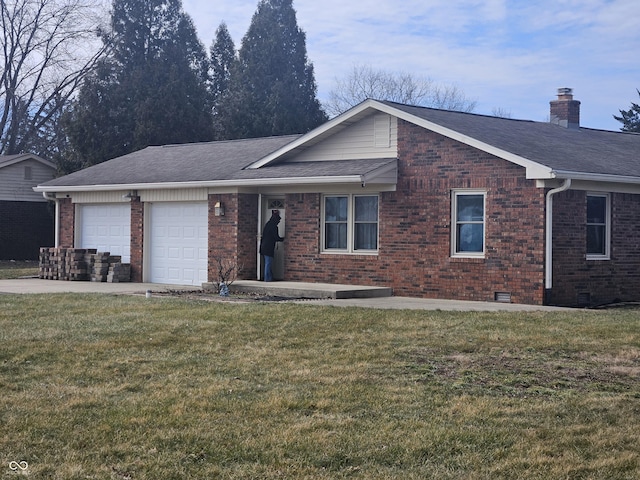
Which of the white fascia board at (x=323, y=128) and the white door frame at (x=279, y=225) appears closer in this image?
the white fascia board at (x=323, y=128)

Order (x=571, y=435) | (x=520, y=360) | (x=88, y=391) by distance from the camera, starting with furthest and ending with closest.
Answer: (x=520, y=360), (x=88, y=391), (x=571, y=435)

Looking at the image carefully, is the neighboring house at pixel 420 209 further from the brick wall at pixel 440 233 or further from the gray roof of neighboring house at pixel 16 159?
the gray roof of neighboring house at pixel 16 159

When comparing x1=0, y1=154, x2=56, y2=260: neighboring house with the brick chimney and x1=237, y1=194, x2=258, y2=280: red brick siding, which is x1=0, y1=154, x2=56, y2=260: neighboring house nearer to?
x1=237, y1=194, x2=258, y2=280: red brick siding

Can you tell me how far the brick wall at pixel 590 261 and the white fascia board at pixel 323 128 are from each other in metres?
4.56

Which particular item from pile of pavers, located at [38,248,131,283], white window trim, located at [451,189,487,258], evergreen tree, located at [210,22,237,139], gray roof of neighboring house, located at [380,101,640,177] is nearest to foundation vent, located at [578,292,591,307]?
white window trim, located at [451,189,487,258]

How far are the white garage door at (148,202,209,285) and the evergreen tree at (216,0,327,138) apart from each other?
67.1ft

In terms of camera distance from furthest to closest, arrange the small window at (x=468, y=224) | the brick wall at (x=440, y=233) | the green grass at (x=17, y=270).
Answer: the green grass at (x=17, y=270)
the small window at (x=468, y=224)
the brick wall at (x=440, y=233)

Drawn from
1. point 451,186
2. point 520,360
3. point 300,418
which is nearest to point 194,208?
point 451,186

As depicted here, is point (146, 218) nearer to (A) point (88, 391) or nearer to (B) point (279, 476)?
(A) point (88, 391)

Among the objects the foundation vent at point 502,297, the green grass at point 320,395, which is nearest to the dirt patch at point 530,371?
the green grass at point 320,395

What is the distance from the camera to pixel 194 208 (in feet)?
77.8

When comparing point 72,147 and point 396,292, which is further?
point 72,147

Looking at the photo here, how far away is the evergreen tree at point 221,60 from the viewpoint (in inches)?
2044

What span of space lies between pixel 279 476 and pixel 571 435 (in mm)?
2586
